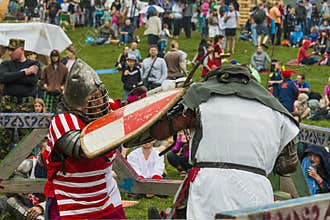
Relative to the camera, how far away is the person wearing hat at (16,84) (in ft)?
37.9

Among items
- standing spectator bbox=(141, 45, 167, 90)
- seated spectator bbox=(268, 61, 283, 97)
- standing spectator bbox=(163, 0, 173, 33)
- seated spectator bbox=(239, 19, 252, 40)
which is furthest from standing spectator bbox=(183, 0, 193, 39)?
standing spectator bbox=(141, 45, 167, 90)

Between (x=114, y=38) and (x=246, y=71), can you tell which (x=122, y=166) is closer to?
(x=246, y=71)

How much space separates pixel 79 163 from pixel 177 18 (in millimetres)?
25491

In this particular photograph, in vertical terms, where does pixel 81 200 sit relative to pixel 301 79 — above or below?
above

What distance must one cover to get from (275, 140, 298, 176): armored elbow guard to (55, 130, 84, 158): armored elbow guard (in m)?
1.09

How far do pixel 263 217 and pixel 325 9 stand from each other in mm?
28705

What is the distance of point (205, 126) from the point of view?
4.66 meters

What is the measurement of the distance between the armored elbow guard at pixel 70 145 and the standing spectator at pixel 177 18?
2538 cm

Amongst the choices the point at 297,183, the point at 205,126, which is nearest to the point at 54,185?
the point at 205,126

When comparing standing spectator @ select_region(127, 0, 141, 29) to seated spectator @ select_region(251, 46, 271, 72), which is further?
standing spectator @ select_region(127, 0, 141, 29)

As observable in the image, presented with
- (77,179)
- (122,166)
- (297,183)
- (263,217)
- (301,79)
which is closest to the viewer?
(263,217)

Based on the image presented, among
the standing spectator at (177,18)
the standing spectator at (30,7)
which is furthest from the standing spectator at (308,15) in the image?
the standing spectator at (30,7)

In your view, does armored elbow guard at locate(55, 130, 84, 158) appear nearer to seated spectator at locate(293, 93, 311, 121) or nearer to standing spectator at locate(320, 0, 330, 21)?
seated spectator at locate(293, 93, 311, 121)

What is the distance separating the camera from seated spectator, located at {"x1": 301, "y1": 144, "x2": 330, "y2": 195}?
28.4ft
